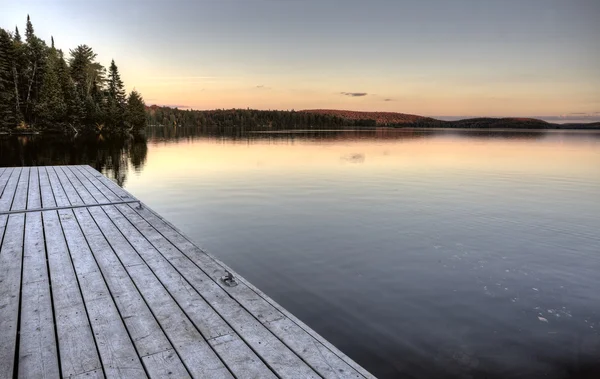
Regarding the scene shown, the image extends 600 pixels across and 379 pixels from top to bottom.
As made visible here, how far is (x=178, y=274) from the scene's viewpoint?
4840 mm

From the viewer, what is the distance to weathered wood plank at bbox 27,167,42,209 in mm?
8566

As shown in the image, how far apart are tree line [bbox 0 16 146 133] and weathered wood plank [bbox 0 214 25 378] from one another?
167 feet

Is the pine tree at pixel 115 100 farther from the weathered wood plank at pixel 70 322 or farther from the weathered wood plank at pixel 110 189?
the weathered wood plank at pixel 70 322

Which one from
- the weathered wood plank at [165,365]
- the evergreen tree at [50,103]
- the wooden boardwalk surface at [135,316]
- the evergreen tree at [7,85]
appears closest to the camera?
the weathered wood plank at [165,365]

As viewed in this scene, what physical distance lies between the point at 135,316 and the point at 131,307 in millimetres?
238

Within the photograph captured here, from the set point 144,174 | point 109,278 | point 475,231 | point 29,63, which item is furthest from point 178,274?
point 29,63

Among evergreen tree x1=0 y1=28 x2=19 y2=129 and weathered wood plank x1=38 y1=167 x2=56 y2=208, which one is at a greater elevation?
evergreen tree x1=0 y1=28 x2=19 y2=129

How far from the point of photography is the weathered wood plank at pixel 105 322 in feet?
9.53

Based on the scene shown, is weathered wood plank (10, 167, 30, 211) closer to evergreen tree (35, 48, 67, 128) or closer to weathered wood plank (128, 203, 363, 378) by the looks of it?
weathered wood plank (128, 203, 363, 378)

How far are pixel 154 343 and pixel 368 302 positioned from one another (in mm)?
4032

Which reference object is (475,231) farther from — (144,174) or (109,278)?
(144,174)

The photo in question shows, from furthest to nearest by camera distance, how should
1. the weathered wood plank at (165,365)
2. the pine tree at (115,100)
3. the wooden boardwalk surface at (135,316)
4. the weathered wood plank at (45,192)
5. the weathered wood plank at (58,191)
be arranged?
1. the pine tree at (115,100)
2. the weathered wood plank at (58,191)
3. the weathered wood plank at (45,192)
4. the wooden boardwalk surface at (135,316)
5. the weathered wood plank at (165,365)

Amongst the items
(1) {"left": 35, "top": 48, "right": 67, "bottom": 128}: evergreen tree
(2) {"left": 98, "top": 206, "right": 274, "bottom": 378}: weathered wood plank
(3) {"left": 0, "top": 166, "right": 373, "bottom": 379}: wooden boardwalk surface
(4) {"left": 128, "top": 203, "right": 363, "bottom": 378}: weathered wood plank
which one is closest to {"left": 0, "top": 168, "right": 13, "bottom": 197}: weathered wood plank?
(3) {"left": 0, "top": 166, "right": 373, "bottom": 379}: wooden boardwalk surface

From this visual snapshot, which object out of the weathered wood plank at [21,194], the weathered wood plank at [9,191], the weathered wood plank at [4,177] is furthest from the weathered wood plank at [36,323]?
the weathered wood plank at [4,177]
